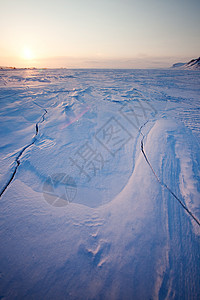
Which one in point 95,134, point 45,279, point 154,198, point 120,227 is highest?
point 95,134

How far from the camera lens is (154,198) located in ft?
4.03

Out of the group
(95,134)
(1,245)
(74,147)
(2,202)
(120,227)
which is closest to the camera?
(1,245)

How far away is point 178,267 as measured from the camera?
841mm

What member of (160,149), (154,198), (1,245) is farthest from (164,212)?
Answer: (1,245)

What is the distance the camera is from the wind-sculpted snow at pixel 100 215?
789 millimetres

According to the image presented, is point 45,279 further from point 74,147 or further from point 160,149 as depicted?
point 160,149

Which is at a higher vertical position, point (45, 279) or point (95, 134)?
point (95, 134)

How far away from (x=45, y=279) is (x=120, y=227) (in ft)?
2.02

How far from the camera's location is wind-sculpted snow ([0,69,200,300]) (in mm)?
789

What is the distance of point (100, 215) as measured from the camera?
1.12m

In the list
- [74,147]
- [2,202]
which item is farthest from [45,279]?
[74,147]

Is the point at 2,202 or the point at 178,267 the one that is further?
the point at 2,202

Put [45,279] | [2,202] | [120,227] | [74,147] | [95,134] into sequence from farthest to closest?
[95,134]
[74,147]
[2,202]
[120,227]
[45,279]

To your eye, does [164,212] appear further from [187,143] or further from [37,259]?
[187,143]
